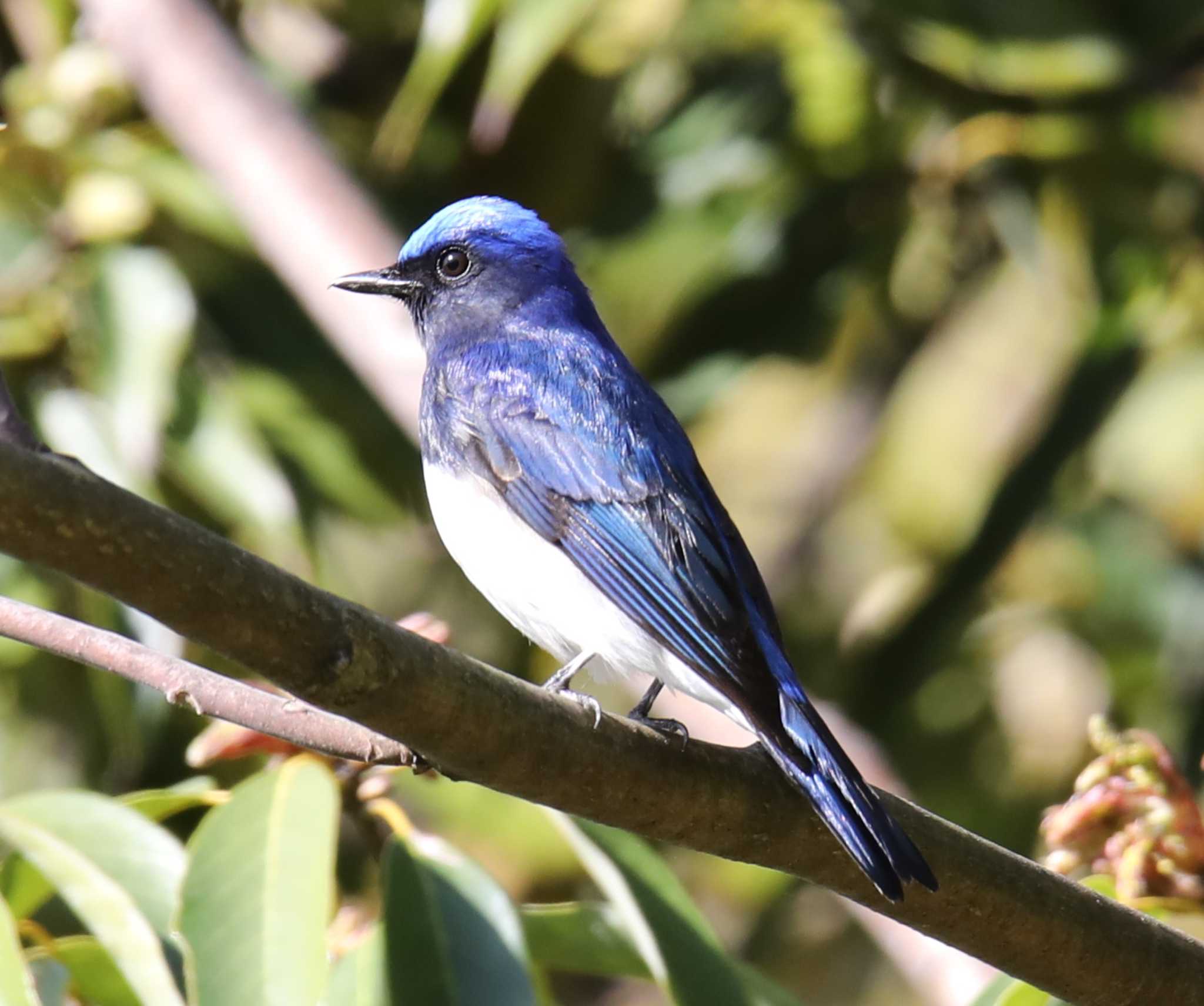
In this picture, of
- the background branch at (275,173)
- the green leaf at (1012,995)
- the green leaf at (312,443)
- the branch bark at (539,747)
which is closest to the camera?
the branch bark at (539,747)

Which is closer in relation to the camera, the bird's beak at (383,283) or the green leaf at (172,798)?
the green leaf at (172,798)

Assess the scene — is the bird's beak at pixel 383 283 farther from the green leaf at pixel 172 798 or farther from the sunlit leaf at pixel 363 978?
the sunlit leaf at pixel 363 978

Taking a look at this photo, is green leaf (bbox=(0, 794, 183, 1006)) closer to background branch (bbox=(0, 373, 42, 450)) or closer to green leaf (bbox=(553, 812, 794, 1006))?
green leaf (bbox=(553, 812, 794, 1006))

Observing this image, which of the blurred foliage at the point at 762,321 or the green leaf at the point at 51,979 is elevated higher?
the blurred foliage at the point at 762,321

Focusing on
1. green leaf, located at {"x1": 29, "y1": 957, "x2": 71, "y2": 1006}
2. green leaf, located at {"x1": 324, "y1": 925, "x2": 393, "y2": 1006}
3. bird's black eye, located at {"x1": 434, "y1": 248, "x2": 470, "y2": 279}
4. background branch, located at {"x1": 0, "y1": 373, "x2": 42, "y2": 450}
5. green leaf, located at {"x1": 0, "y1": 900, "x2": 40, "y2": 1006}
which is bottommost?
green leaf, located at {"x1": 29, "y1": 957, "x2": 71, "y2": 1006}

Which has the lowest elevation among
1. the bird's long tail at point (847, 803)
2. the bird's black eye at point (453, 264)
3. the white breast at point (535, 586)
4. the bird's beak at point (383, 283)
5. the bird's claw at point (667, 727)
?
the bird's long tail at point (847, 803)

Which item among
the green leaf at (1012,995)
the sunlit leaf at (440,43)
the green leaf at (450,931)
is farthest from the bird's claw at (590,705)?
the sunlit leaf at (440,43)

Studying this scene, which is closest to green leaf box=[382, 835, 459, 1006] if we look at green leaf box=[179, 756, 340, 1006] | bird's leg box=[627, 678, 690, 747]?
green leaf box=[179, 756, 340, 1006]
